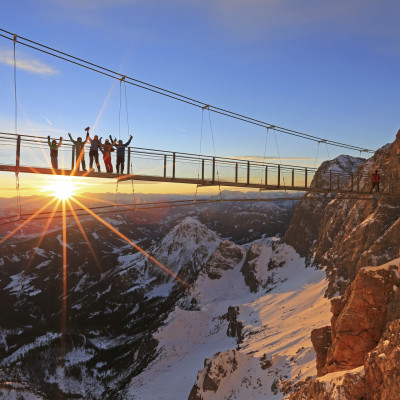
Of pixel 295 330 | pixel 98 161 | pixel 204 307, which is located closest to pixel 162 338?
pixel 204 307

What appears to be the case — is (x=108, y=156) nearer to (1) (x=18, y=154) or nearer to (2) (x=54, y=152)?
(2) (x=54, y=152)

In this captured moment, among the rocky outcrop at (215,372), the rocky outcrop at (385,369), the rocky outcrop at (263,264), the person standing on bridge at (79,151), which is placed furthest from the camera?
the rocky outcrop at (263,264)

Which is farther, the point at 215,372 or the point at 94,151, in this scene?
the point at 215,372

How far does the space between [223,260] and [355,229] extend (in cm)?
9239

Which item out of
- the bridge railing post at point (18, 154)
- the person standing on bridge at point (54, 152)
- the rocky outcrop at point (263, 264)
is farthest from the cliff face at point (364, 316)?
the rocky outcrop at point (263, 264)

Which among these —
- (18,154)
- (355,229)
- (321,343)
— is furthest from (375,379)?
(355,229)

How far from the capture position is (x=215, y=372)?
71.6 metres

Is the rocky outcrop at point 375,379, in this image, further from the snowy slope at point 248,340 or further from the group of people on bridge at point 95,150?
the snowy slope at point 248,340

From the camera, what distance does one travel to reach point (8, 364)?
181625 mm

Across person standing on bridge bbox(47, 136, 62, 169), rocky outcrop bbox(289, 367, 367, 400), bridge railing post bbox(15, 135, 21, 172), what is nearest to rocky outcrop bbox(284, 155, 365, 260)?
rocky outcrop bbox(289, 367, 367, 400)

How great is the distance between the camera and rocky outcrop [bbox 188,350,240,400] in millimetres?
70375

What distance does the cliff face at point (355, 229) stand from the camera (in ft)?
234

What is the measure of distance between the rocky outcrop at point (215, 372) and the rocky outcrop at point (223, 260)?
9683cm

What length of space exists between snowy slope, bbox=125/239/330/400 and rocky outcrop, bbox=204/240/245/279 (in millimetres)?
12165
